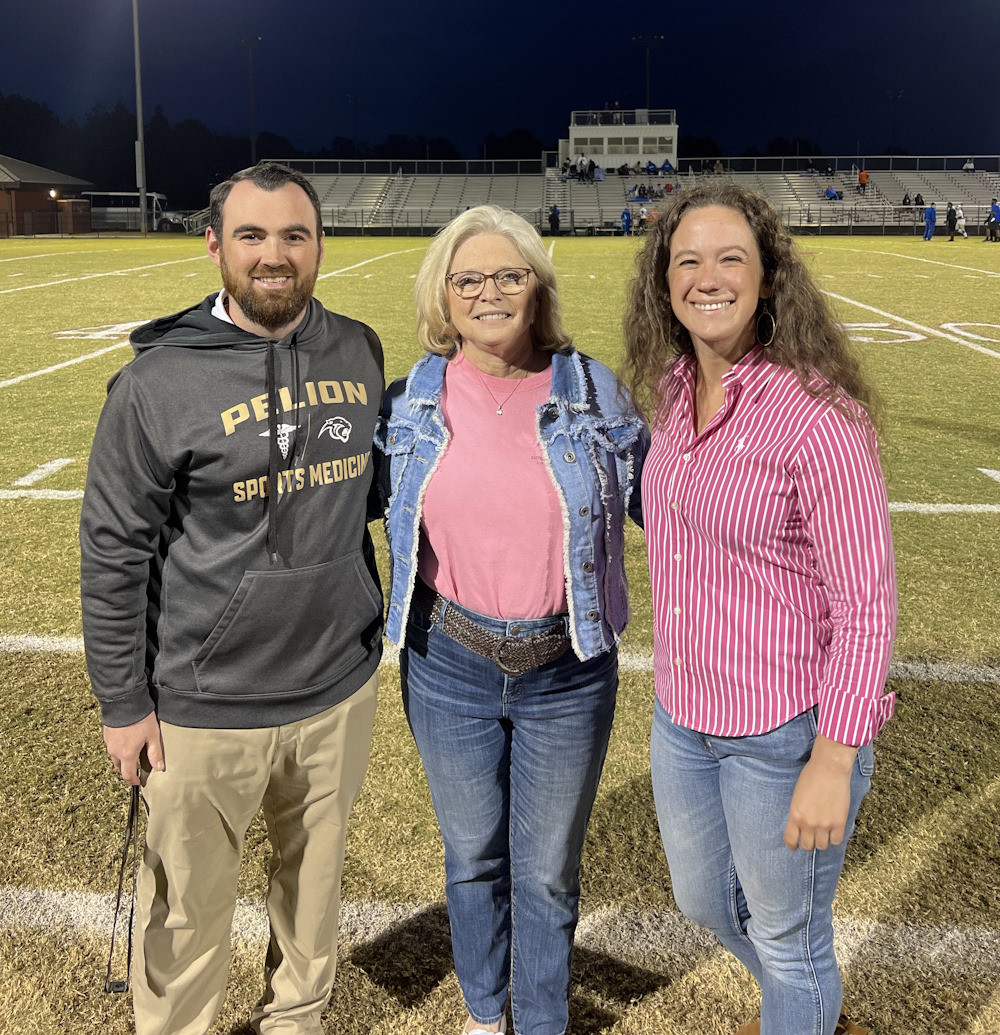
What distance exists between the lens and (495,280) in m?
2.23

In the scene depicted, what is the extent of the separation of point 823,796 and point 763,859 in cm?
21

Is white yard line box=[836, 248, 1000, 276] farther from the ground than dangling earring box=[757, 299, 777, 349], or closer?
farther from the ground

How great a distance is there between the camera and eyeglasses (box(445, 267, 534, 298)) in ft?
7.31

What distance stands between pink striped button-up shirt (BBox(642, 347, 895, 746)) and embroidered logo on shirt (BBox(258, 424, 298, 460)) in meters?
0.72

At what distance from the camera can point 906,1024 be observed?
235 centimetres

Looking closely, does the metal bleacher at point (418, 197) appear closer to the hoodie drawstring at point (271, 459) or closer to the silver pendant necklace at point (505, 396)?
the silver pendant necklace at point (505, 396)

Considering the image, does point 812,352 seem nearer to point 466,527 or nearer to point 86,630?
point 466,527

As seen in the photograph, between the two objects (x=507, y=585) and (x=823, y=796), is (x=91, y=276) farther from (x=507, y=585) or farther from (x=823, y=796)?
(x=823, y=796)

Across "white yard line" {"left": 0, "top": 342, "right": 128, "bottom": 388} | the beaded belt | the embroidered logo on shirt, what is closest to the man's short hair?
the embroidered logo on shirt

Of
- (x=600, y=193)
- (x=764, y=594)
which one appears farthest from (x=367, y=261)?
(x=600, y=193)

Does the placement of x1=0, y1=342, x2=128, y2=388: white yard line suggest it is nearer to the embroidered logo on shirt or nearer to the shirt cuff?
the embroidered logo on shirt

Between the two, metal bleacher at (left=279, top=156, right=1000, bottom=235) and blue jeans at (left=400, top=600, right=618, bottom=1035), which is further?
metal bleacher at (left=279, top=156, right=1000, bottom=235)

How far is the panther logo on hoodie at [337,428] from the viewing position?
7.02 feet

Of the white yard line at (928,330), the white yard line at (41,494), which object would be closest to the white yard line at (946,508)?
the white yard line at (41,494)
